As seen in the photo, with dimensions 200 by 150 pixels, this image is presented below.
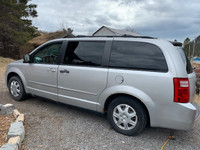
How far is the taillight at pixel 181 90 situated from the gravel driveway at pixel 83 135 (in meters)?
0.87

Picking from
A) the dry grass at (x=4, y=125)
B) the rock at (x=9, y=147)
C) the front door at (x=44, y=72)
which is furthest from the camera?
the front door at (x=44, y=72)

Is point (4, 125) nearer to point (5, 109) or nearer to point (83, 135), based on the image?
point (5, 109)

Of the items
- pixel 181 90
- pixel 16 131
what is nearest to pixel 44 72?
pixel 16 131

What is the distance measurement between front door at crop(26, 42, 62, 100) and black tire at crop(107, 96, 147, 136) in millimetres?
1539

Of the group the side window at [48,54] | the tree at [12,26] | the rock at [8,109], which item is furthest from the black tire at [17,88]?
the tree at [12,26]

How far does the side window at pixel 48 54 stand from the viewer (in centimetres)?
369

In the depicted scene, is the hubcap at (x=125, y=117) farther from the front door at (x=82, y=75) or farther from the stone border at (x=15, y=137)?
the stone border at (x=15, y=137)

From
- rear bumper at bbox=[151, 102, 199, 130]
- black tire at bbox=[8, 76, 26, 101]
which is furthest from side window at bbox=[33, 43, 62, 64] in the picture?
rear bumper at bbox=[151, 102, 199, 130]

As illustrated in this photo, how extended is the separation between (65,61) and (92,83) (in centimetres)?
90

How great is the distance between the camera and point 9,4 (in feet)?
43.3

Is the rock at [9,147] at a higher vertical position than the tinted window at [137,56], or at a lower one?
lower

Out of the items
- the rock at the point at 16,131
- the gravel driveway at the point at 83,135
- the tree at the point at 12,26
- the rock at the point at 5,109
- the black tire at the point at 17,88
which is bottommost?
the gravel driveway at the point at 83,135

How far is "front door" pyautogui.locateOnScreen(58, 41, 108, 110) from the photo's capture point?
3.00 m

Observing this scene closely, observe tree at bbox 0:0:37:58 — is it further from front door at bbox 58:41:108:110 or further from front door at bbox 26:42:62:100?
front door at bbox 58:41:108:110
